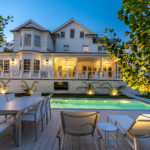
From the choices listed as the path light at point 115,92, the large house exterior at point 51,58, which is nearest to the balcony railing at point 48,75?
the large house exterior at point 51,58

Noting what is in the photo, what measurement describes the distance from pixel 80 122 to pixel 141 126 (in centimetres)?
142

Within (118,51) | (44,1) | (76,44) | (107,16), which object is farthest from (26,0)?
(118,51)

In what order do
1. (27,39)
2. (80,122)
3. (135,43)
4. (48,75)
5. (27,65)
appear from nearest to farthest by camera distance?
(135,43)
(80,122)
(48,75)
(27,65)
(27,39)

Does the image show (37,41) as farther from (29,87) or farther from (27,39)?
(29,87)

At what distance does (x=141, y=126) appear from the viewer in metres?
2.50

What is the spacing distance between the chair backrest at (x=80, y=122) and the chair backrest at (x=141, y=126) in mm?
900

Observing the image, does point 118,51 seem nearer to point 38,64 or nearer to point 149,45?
point 149,45

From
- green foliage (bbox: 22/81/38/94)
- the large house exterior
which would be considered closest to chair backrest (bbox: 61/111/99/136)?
the large house exterior

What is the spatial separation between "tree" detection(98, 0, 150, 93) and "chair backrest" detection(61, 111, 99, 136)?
1.18m

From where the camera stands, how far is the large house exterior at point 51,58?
44.0ft

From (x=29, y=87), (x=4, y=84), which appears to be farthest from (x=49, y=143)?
(x=4, y=84)

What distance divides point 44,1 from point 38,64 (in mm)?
132847

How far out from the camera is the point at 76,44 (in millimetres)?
17672

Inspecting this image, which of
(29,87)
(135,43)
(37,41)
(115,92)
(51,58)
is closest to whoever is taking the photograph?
(135,43)
